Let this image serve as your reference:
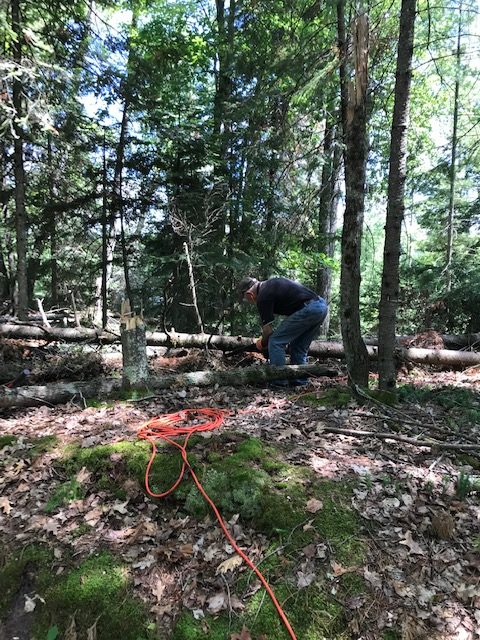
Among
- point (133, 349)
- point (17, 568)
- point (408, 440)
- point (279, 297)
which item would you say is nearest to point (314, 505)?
point (408, 440)

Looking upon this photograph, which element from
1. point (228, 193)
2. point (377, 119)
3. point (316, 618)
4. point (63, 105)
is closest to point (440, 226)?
point (377, 119)

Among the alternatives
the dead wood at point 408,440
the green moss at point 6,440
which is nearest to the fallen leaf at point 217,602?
the dead wood at point 408,440

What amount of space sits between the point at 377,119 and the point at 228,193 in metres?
4.91

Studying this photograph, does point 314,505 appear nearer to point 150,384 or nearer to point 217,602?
point 217,602

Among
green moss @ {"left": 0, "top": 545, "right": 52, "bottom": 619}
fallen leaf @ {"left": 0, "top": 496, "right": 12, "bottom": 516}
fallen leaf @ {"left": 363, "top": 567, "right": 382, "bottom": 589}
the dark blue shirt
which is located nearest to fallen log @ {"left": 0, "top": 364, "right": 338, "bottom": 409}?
the dark blue shirt

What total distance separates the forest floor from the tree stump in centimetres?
131

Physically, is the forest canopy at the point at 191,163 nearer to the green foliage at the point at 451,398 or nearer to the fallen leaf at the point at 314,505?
the green foliage at the point at 451,398

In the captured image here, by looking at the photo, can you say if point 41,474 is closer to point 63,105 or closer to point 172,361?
point 172,361

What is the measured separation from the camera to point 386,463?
3.62m

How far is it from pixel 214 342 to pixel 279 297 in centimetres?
257

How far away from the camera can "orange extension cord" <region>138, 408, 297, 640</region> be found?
2656 millimetres

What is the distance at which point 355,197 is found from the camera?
17.7ft

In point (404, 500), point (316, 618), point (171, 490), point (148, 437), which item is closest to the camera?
point (316, 618)

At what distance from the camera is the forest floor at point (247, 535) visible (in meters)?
2.43
